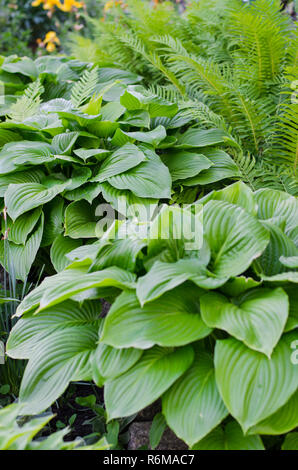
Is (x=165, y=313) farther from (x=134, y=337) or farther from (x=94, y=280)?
(x=94, y=280)

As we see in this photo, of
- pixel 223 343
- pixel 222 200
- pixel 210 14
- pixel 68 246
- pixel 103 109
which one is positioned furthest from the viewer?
pixel 210 14

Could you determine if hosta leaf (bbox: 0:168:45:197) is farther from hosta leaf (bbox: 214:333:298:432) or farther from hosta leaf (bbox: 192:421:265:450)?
hosta leaf (bbox: 192:421:265:450)

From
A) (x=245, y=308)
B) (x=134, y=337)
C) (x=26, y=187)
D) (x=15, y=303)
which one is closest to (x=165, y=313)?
(x=134, y=337)

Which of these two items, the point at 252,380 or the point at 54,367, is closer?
the point at 252,380

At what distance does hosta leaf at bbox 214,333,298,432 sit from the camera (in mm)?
1457

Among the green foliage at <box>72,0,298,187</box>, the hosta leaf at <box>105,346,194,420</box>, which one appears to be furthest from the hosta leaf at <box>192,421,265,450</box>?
the green foliage at <box>72,0,298,187</box>

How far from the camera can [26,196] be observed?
8.75 feet

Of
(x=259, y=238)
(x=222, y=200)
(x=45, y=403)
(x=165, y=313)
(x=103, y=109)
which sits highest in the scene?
(x=103, y=109)

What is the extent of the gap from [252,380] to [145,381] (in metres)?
0.35

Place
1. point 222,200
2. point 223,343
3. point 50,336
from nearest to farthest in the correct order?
1. point 223,343
2. point 50,336
3. point 222,200

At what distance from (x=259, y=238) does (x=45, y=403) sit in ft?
3.14

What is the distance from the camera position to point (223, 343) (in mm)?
1606

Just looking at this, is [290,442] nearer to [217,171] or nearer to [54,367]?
[54,367]
